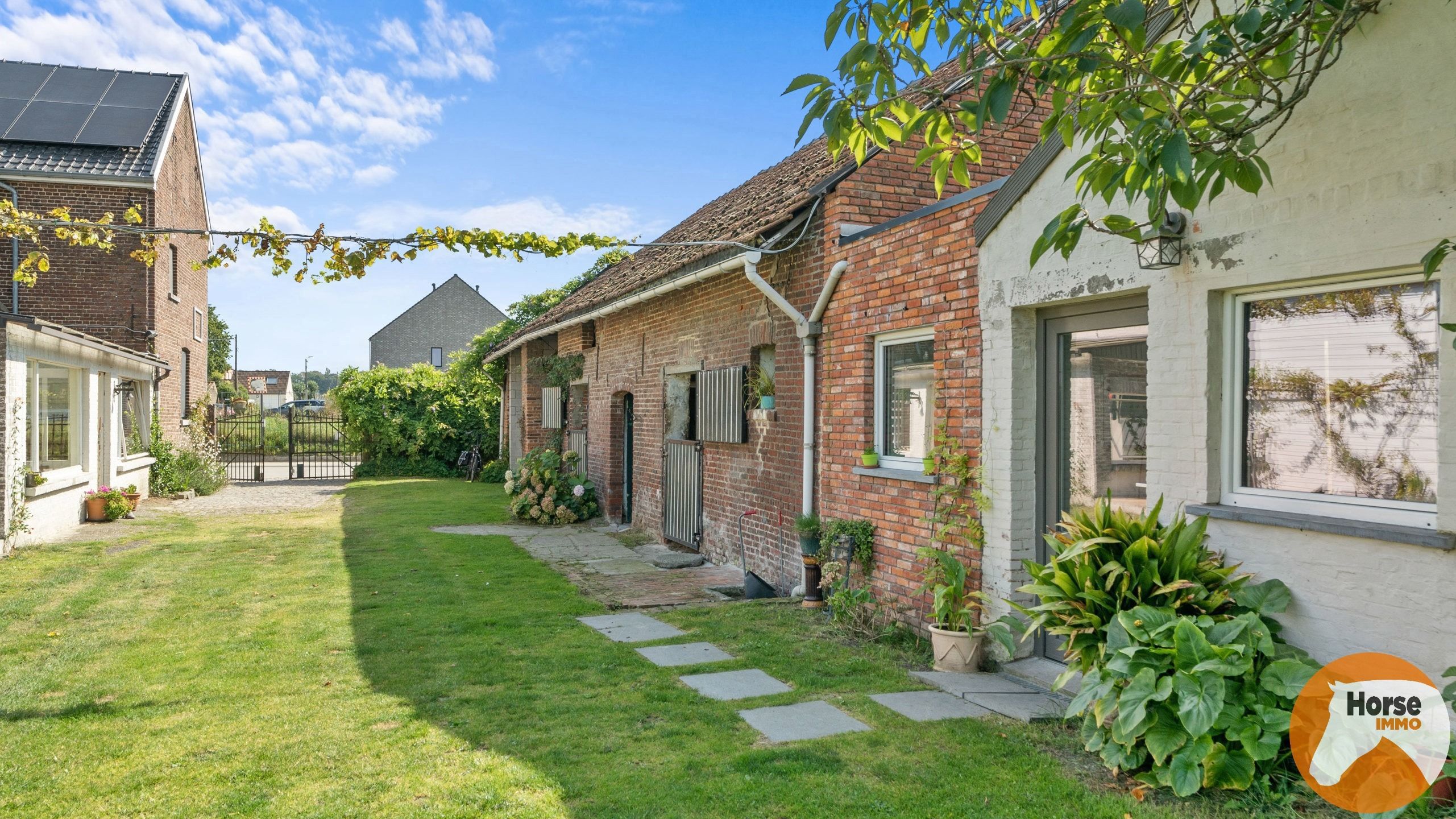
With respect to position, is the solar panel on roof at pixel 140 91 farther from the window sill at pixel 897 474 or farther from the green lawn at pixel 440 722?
the window sill at pixel 897 474

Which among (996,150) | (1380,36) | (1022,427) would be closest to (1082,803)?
(1022,427)

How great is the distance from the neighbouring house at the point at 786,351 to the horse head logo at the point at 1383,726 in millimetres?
2696

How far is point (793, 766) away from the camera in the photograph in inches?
157

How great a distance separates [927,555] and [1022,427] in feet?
3.47

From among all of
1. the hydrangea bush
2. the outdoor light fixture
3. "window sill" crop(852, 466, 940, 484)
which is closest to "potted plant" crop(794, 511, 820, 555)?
"window sill" crop(852, 466, 940, 484)

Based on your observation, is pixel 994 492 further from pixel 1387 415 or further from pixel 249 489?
pixel 249 489

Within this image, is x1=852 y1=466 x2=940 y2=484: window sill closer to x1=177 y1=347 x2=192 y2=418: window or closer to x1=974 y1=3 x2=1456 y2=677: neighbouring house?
x1=974 y1=3 x2=1456 y2=677: neighbouring house

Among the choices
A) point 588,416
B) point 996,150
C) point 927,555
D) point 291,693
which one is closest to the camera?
point 291,693

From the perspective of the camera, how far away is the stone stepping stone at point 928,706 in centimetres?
471

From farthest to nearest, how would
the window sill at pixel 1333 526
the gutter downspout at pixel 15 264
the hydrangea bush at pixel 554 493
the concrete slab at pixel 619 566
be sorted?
the gutter downspout at pixel 15 264 < the hydrangea bush at pixel 554 493 < the concrete slab at pixel 619 566 < the window sill at pixel 1333 526

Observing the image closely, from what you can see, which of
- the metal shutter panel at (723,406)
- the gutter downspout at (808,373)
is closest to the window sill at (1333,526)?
the gutter downspout at (808,373)

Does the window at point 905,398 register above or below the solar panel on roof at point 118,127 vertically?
below

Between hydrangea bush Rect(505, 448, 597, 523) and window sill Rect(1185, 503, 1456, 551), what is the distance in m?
11.0

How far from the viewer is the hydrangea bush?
550 inches
